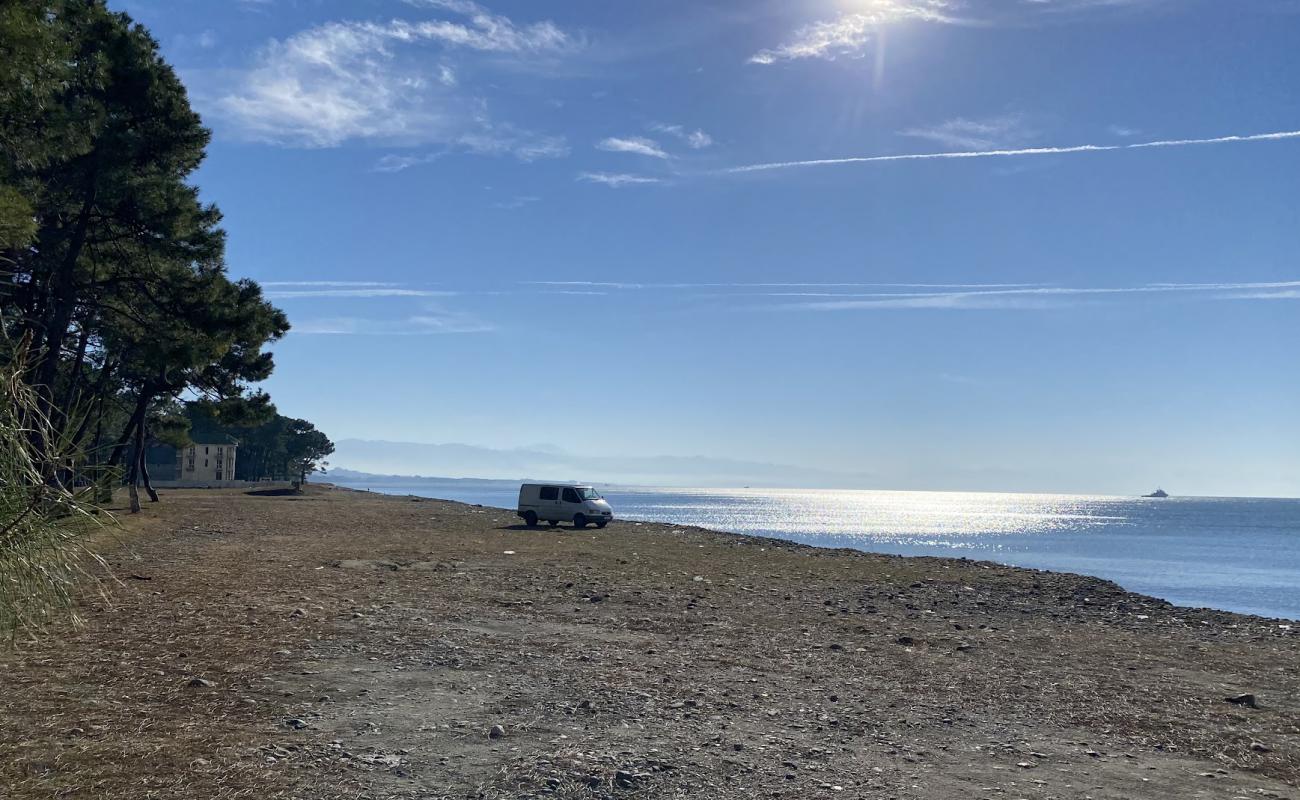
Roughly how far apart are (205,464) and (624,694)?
11203cm

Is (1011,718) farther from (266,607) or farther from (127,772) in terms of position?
(266,607)

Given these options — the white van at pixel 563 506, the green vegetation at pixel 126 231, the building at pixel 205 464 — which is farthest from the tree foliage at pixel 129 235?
the building at pixel 205 464

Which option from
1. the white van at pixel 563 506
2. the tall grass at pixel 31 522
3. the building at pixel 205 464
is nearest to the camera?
the tall grass at pixel 31 522

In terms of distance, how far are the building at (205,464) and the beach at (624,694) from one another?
95264 millimetres

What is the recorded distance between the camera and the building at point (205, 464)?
10500 centimetres

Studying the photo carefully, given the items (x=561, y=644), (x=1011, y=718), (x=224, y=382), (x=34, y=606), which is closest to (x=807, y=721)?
(x=1011, y=718)

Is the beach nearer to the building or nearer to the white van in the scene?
the white van

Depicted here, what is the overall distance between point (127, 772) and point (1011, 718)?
830 centimetres

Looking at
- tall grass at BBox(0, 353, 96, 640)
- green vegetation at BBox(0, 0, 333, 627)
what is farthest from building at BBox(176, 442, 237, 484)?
tall grass at BBox(0, 353, 96, 640)

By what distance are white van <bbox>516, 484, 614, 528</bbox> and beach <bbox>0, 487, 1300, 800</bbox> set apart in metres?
21.9

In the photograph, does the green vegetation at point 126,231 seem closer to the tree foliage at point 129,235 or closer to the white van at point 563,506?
the tree foliage at point 129,235

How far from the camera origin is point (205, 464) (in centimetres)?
10825

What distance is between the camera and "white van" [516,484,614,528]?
42031 millimetres

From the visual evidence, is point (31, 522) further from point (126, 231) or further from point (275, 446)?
point (275, 446)
